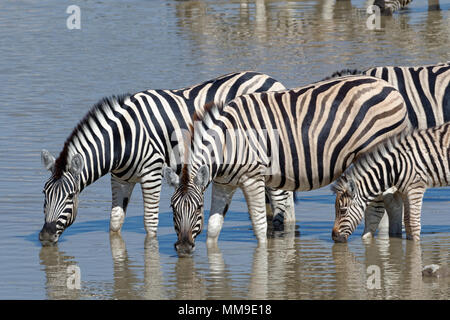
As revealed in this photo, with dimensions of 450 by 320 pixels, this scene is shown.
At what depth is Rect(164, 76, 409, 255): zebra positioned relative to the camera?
12.6 meters

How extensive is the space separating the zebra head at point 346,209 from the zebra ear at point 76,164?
8.93 ft

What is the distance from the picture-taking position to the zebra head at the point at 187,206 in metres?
12.1

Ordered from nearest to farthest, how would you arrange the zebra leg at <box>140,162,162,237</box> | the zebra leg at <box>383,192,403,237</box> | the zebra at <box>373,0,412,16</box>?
the zebra leg at <box>383,192,403,237</box>, the zebra leg at <box>140,162,162,237</box>, the zebra at <box>373,0,412,16</box>

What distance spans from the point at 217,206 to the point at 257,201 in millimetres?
456

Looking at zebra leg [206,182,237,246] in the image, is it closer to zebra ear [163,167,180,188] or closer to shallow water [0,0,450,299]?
shallow water [0,0,450,299]

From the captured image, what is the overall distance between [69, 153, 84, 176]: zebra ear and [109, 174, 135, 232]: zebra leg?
92 centimetres

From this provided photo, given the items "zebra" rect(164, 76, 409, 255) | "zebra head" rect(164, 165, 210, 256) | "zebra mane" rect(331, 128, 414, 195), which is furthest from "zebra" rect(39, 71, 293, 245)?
"zebra mane" rect(331, 128, 414, 195)

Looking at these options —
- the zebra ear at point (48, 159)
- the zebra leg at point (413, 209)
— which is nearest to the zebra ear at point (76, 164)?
the zebra ear at point (48, 159)

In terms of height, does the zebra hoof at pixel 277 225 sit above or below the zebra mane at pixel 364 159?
below

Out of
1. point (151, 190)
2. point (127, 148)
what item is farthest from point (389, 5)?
point (127, 148)

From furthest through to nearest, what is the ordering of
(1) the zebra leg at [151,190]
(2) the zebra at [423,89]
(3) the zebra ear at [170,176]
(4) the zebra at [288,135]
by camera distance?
1. (2) the zebra at [423,89]
2. (1) the zebra leg at [151,190]
3. (4) the zebra at [288,135]
4. (3) the zebra ear at [170,176]

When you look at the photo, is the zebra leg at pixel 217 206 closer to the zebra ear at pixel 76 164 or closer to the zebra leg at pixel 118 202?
the zebra leg at pixel 118 202

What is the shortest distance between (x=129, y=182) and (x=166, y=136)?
71 cm

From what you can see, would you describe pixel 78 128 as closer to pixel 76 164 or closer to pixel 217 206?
pixel 76 164
